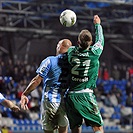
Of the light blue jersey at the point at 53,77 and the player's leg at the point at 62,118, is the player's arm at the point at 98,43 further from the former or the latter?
the player's leg at the point at 62,118

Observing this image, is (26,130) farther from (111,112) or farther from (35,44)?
(35,44)

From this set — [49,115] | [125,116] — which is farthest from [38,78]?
[125,116]

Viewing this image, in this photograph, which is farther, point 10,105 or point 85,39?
point 85,39

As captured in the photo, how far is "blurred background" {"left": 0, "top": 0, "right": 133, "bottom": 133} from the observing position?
21.5 m

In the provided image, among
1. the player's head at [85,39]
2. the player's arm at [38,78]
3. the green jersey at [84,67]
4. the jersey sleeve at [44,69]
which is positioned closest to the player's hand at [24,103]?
→ the player's arm at [38,78]

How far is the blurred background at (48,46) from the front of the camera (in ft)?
70.5

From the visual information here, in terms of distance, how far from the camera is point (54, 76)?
349 inches

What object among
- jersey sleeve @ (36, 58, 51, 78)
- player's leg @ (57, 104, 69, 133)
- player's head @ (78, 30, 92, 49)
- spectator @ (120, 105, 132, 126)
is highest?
player's head @ (78, 30, 92, 49)

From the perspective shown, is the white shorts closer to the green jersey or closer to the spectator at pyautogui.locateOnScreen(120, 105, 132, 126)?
the green jersey

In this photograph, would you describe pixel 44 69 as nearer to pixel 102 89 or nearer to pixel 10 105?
pixel 10 105

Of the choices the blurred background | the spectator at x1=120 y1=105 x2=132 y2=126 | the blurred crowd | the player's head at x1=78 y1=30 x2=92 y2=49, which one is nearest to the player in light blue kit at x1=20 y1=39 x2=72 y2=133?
the player's head at x1=78 y1=30 x2=92 y2=49

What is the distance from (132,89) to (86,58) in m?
17.9

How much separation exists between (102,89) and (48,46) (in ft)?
18.8

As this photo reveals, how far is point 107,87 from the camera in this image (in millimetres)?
25062
